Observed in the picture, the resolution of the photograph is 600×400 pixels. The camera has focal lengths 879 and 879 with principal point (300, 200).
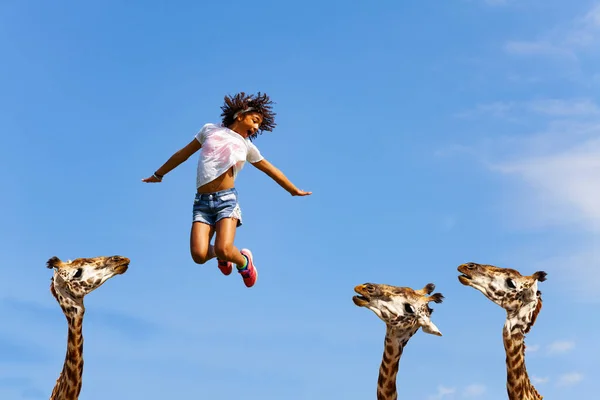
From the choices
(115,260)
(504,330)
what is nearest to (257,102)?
(115,260)

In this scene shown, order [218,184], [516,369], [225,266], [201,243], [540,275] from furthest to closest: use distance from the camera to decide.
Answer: [225,266] < [218,184] < [201,243] < [540,275] < [516,369]

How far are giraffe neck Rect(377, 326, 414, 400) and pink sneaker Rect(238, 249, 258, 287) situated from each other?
9.01ft

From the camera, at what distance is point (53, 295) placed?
1194 cm

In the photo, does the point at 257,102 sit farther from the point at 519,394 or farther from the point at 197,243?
the point at 519,394

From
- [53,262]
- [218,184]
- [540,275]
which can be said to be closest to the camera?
[53,262]

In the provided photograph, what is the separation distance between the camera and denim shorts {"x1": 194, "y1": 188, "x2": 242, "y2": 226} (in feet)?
42.0

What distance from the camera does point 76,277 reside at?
1188cm

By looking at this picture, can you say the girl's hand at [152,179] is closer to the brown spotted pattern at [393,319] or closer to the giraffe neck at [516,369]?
the brown spotted pattern at [393,319]

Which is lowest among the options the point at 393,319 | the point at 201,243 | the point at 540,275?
the point at 393,319

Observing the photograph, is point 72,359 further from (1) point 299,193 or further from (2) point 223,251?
(1) point 299,193

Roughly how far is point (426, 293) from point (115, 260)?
4.34m

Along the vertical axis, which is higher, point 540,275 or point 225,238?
point 225,238

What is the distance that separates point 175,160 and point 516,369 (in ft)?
19.4

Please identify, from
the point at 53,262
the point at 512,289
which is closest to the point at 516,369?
the point at 512,289
